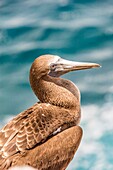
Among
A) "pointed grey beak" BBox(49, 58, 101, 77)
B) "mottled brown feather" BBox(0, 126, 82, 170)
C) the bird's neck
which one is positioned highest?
"pointed grey beak" BBox(49, 58, 101, 77)

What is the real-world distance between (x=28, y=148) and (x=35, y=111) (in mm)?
347

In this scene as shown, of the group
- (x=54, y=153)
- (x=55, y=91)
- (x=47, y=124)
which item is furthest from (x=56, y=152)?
(x=55, y=91)

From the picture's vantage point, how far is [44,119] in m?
3.13

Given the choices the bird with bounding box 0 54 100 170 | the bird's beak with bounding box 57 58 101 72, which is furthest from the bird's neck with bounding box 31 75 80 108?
the bird's beak with bounding box 57 58 101 72

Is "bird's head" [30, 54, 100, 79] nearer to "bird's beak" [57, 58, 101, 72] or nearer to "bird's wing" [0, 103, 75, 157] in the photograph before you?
"bird's beak" [57, 58, 101, 72]

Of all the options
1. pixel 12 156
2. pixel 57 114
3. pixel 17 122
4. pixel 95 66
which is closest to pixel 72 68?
pixel 95 66

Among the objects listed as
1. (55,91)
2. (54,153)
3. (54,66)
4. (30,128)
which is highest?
(54,66)

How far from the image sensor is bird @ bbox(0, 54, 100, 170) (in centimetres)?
304

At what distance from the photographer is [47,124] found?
3109 mm

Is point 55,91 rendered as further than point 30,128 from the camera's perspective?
Yes

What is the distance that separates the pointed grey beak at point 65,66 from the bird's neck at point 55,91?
2.6 inches

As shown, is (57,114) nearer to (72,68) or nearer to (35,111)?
(35,111)

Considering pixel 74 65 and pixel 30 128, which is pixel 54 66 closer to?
pixel 74 65

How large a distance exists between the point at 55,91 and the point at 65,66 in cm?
24
